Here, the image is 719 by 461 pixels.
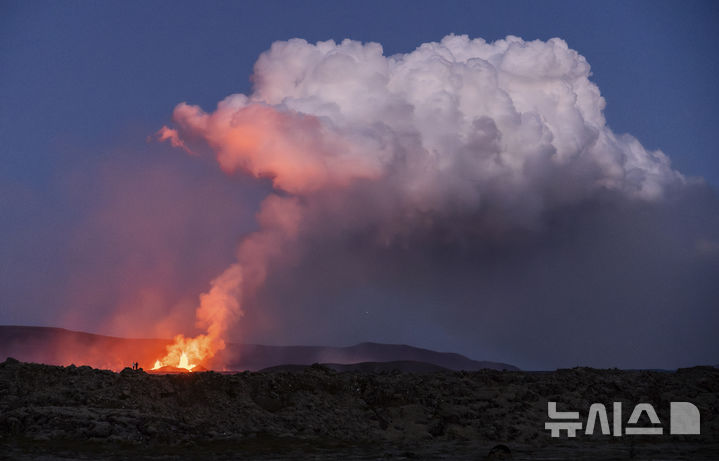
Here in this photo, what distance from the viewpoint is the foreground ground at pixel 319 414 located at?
29547mm

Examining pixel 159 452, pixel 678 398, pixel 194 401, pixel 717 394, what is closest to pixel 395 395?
pixel 194 401

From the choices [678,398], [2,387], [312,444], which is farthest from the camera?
[678,398]

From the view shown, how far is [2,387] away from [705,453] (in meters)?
30.8

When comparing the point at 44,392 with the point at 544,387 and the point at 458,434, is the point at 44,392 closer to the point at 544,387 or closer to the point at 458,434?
the point at 458,434

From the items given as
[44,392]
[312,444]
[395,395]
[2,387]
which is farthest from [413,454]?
[2,387]

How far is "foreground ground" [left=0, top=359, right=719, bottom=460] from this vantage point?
29.5m

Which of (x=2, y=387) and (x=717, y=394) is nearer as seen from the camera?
(x=2, y=387)

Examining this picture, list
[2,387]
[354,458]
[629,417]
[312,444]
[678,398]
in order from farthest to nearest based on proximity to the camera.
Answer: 1. [678,398]
2. [629,417]
3. [2,387]
4. [312,444]
5. [354,458]

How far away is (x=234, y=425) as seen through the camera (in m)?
32.5

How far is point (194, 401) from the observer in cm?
3431

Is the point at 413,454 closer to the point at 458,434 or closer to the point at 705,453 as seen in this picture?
the point at 458,434

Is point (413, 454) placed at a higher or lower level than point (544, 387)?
lower

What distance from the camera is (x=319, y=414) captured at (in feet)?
113

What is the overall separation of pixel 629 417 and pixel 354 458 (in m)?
16.3
